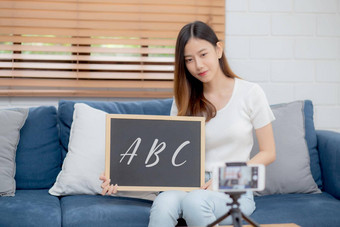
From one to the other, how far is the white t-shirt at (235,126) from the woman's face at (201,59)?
141 mm

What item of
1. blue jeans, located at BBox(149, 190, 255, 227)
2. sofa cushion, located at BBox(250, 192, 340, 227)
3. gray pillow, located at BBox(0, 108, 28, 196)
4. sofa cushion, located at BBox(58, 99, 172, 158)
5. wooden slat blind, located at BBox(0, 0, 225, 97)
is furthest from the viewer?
wooden slat blind, located at BBox(0, 0, 225, 97)

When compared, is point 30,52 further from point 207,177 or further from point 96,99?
point 207,177

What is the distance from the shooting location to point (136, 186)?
62.3 inches

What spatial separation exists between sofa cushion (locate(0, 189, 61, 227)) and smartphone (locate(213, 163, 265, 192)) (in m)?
0.95

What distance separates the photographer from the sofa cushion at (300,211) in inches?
65.9

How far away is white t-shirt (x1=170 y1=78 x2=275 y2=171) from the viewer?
5.66 ft

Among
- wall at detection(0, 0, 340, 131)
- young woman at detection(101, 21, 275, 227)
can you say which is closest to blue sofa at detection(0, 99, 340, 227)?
young woman at detection(101, 21, 275, 227)

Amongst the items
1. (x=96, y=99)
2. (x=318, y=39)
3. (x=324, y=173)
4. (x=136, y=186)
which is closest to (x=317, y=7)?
(x=318, y=39)

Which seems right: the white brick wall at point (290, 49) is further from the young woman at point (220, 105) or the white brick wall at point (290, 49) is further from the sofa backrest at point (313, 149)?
the young woman at point (220, 105)

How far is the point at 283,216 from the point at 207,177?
32 cm

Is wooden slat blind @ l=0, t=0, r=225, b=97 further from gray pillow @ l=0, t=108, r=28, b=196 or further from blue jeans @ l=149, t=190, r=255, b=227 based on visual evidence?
blue jeans @ l=149, t=190, r=255, b=227

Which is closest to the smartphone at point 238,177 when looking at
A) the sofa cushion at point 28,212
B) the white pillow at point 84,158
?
the sofa cushion at point 28,212

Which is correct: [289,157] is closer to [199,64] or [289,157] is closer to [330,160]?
[330,160]

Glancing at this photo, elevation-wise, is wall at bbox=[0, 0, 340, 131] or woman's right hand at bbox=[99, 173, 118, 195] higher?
wall at bbox=[0, 0, 340, 131]
